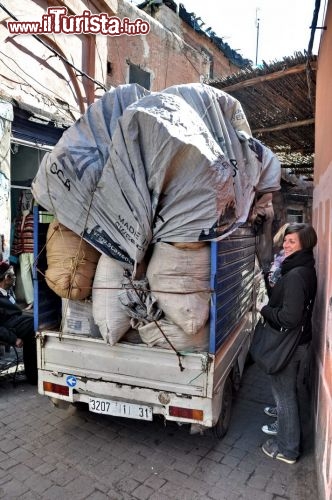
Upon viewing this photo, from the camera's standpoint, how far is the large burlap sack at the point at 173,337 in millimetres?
2723

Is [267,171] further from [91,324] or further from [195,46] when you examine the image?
[195,46]

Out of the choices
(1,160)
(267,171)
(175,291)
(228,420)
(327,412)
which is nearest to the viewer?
(327,412)

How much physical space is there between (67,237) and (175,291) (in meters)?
0.97

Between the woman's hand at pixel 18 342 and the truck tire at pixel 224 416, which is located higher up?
the woman's hand at pixel 18 342

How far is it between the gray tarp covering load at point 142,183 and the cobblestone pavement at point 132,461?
1.55m

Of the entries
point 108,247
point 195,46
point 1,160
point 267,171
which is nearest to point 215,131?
point 267,171

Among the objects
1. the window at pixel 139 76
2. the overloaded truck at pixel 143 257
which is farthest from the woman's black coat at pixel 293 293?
the window at pixel 139 76

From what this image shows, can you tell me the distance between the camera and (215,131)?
3484 millimetres

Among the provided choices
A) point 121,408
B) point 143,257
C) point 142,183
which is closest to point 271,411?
point 121,408

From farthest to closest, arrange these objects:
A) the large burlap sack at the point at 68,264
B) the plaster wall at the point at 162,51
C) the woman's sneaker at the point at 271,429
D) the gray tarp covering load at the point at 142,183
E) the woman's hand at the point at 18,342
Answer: the plaster wall at the point at 162,51 → the woman's hand at the point at 18,342 → the woman's sneaker at the point at 271,429 → the large burlap sack at the point at 68,264 → the gray tarp covering load at the point at 142,183

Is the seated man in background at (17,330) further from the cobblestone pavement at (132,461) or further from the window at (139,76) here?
the window at (139,76)

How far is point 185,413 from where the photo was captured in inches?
108

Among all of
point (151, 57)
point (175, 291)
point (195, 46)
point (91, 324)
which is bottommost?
point (91, 324)

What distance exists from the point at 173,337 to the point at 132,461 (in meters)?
1.06
